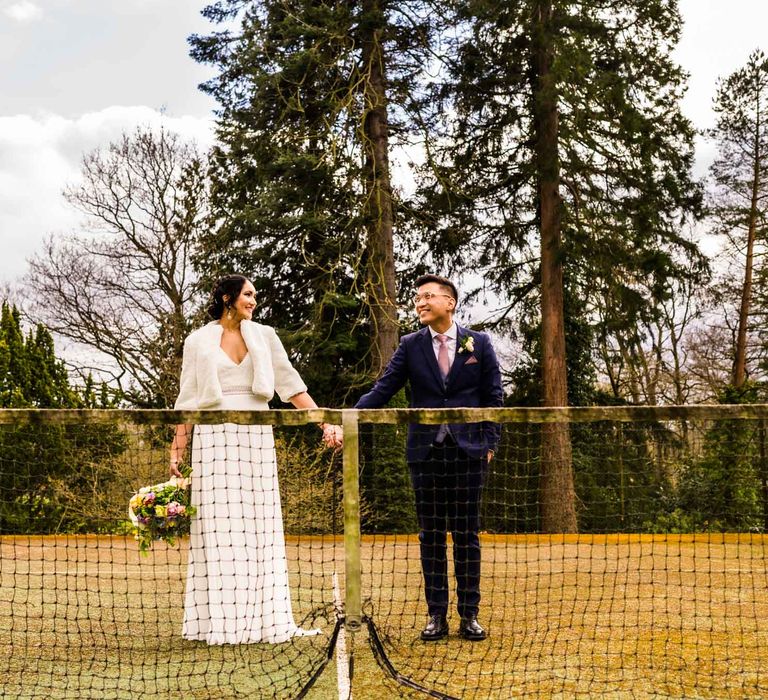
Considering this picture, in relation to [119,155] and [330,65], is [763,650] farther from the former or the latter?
[119,155]

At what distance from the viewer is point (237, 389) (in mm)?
5695

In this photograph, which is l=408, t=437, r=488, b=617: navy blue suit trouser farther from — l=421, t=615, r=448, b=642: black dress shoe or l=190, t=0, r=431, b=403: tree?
l=190, t=0, r=431, b=403: tree

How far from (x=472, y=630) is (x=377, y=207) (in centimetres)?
1405

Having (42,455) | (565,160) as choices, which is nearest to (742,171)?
(565,160)

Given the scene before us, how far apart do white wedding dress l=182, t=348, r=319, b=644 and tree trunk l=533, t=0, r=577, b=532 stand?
12.7 m

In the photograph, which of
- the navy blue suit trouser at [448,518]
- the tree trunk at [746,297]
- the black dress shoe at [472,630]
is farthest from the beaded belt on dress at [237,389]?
the tree trunk at [746,297]

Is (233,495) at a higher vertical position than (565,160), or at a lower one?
lower

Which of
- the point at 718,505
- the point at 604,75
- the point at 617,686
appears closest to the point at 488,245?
the point at 604,75

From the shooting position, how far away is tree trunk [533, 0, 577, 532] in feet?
59.0

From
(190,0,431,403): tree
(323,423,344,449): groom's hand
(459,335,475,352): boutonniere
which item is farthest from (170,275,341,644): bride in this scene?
(190,0,431,403): tree

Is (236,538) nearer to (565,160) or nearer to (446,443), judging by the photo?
(446,443)

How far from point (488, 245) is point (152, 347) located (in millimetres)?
8556

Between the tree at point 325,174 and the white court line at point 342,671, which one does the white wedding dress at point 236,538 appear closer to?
the white court line at point 342,671

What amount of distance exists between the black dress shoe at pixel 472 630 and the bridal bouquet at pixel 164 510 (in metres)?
1.68
